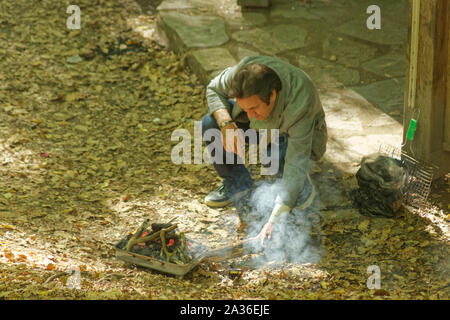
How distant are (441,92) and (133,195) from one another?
2.47 metres

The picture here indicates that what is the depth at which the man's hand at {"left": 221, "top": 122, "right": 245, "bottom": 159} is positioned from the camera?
12.4ft

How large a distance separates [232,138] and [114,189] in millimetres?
1302

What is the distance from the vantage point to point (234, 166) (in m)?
4.31

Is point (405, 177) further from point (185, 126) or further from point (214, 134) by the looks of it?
point (185, 126)

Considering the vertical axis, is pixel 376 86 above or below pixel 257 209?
above

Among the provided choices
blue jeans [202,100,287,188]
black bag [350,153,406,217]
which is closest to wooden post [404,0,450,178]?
black bag [350,153,406,217]

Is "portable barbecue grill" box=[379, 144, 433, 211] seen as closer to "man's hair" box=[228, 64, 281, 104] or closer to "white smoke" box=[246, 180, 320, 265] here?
"white smoke" box=[246, 180, 320, 265]

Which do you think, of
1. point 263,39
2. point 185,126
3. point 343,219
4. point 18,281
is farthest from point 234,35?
point 18,281

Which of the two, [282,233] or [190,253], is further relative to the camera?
[282,233]

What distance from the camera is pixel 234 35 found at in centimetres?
644
